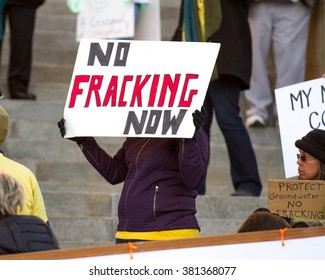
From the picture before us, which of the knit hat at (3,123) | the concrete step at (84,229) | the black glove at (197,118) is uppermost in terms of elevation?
the black glove at (197,118)

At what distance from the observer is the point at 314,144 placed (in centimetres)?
715

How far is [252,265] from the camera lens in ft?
19.3

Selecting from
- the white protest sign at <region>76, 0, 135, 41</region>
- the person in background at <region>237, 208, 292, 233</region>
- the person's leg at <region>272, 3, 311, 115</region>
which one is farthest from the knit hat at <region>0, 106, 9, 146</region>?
the white protest sign at <region>76, 0, 135, 41</region>

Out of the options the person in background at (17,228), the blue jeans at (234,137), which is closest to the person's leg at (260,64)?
the blue jeans at (234,137)

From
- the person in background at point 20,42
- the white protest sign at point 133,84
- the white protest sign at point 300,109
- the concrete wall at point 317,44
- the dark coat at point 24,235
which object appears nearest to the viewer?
the dark coat at point 24,235

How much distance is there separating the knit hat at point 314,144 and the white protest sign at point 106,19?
13.6 feet

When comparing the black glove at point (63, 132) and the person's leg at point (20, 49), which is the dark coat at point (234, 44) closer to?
the person's leg at point (20, 49)

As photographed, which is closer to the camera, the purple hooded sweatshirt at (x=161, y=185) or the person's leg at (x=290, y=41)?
the purple hooded sweatshirt at (x=161, y=185)

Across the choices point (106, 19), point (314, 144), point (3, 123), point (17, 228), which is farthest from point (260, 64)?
point (17, 228)

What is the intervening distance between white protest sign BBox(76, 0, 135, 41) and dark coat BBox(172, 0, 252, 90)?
1.72 metres

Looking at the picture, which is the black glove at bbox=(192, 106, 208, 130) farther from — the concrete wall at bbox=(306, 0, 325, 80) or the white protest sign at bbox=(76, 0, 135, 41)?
the white protest sign at bbox=(76, 0, 135, 41)

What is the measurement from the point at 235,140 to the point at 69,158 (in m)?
1.64

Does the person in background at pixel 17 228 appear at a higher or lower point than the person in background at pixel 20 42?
higher

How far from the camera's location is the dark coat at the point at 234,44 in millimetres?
9312
